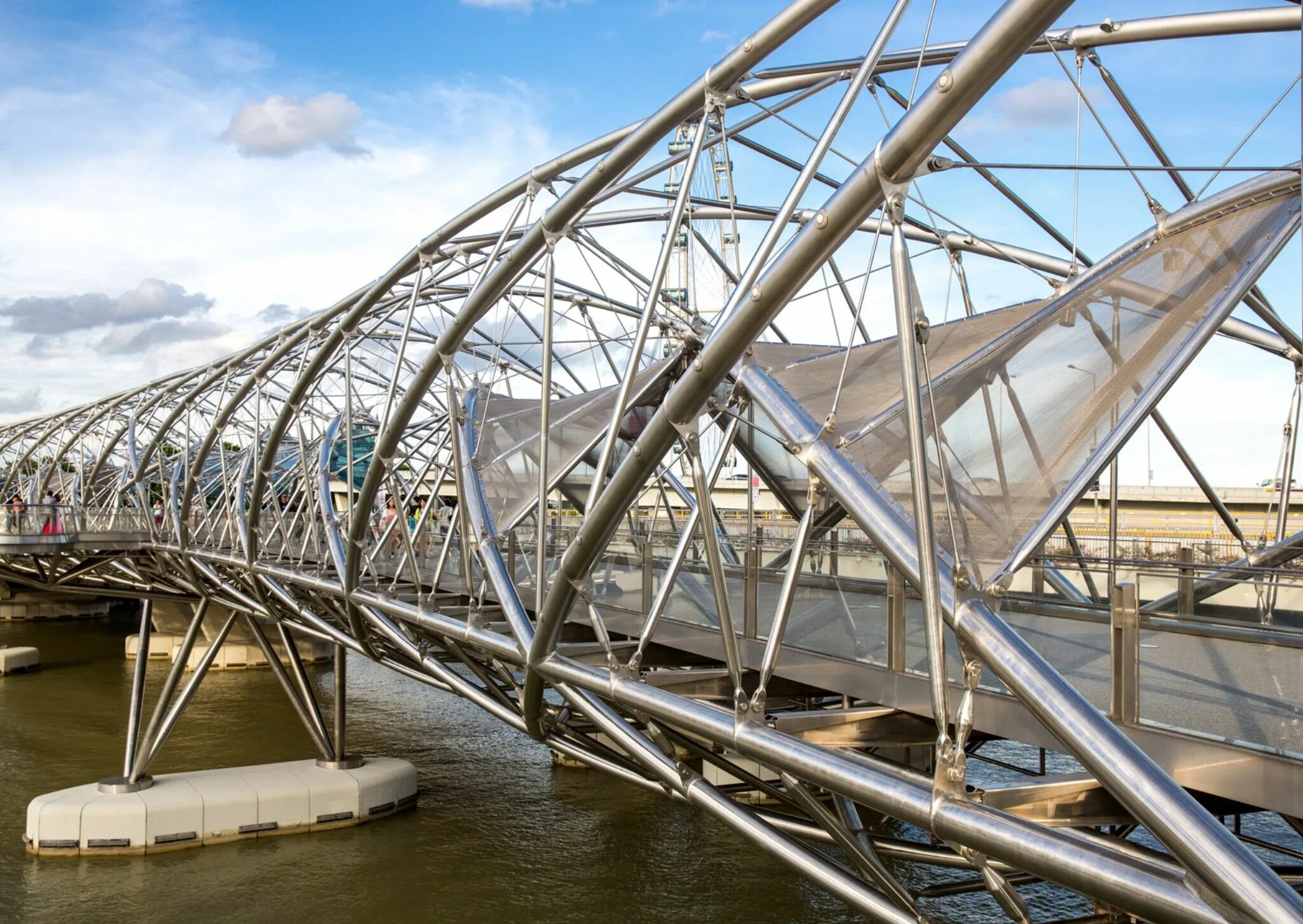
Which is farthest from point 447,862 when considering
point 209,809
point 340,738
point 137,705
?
point 137,705

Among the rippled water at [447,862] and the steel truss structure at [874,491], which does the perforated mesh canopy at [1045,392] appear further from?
the rippled water at [447,862]

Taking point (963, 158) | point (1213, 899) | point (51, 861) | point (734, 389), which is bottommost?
point (51, 861)

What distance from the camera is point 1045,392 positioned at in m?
10.8

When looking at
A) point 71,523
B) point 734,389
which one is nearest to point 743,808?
point 734,389

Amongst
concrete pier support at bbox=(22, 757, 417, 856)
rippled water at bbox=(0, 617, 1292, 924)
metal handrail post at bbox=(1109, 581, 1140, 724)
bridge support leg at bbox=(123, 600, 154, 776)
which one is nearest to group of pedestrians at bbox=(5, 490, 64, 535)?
rippled water at bbox=(0, 617, 1292, 924)

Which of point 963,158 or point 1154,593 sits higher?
point 963,158

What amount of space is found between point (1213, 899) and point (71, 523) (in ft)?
176

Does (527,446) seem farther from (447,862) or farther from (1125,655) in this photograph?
(1125,655)

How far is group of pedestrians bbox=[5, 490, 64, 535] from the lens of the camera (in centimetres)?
4938

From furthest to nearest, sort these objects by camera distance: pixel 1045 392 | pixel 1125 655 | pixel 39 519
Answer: pixel 39 519, pixel 1045 392, pixel 1125 655

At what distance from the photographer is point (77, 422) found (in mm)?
81812

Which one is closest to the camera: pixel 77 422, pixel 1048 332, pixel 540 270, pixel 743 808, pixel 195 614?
pixel 1048 332

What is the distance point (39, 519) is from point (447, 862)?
30.1 m

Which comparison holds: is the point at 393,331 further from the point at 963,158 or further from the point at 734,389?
the point at 734,389
